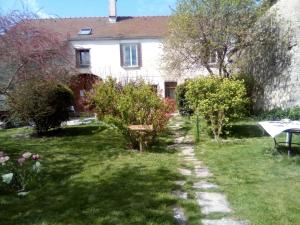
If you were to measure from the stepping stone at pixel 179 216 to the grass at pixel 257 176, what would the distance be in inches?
26.4

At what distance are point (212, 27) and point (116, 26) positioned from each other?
1095 cm

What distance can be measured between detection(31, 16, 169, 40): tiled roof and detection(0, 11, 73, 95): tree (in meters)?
16.1

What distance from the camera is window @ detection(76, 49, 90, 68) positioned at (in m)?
25.9

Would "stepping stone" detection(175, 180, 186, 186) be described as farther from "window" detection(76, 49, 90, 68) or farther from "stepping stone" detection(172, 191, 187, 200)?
"window" detection(76, 49, 90, 68)

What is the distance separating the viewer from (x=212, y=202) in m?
5.26

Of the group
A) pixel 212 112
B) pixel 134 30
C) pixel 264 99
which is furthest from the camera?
pixel 134 30

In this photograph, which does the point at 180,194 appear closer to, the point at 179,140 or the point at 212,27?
the point at 179,140

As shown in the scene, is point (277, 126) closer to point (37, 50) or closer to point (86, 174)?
point (86, 174)

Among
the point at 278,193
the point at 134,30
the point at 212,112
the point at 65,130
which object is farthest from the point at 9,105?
the point at 134,30

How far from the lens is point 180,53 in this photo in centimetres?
1939

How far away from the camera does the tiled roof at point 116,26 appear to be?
1016 inches

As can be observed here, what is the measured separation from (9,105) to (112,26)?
15.6 metres

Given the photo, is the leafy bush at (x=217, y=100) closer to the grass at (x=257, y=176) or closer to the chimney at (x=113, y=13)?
the grass at (x=257, y=176)

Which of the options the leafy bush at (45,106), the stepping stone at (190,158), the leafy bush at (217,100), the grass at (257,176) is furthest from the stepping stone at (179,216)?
the leafy bush at (45,106)
